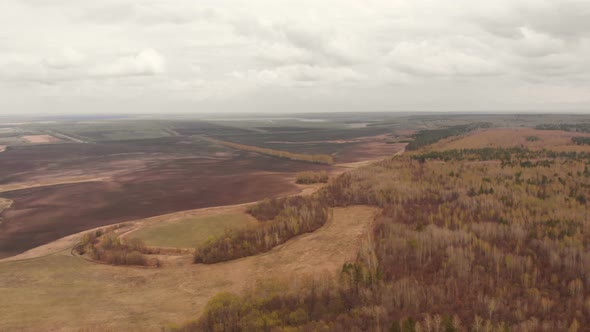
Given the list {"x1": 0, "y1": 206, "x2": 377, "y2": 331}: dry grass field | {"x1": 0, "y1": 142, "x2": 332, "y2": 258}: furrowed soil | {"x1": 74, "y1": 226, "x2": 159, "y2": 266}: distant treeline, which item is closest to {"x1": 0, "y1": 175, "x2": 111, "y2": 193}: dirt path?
{"x1": 0, "y1": 142, "x2": 332, "y2": 258}: furrowed soil

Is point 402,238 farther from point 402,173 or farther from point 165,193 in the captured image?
point 165,193

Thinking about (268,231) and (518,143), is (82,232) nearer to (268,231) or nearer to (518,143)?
(268,231)

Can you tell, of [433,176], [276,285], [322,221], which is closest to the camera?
[276,285]

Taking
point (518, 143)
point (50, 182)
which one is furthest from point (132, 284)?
point (518, 143)

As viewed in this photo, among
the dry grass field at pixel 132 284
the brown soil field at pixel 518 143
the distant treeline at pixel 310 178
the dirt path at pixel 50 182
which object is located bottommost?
the dry grass field at pixel 132 284

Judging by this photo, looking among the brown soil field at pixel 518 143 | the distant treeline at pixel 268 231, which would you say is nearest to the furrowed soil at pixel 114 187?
the distant treeline at pixel 268 231

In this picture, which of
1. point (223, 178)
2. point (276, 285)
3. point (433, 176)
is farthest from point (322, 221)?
point (223, 178)

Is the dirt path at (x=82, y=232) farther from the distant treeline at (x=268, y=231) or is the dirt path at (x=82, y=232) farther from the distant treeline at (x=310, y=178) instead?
the distant treeline at (x=268, y=231)
